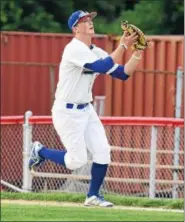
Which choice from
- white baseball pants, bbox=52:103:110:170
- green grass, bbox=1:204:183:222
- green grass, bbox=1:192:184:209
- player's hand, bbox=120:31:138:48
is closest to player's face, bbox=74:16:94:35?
player's hand, bbox=120:31:138:48

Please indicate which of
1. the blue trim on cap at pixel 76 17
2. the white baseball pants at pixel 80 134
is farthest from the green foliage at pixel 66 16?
the blue trim on cap at pixel 76 17

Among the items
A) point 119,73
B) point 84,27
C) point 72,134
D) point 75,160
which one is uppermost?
point 84,27

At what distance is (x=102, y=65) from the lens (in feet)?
31.9

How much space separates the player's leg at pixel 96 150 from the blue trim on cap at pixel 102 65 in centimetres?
73

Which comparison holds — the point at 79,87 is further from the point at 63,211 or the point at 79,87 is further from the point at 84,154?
the point at 63,211

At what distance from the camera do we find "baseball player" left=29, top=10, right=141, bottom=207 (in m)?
9.93

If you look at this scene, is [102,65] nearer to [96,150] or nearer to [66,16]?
[96,150]

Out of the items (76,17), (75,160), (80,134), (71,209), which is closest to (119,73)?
(76,17)

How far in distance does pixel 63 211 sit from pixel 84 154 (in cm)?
94

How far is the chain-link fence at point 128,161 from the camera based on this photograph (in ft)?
47.1

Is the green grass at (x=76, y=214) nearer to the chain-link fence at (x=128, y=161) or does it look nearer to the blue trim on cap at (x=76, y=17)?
the blue trim on cap at (x=76, y=17)

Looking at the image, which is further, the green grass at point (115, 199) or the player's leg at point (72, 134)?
the green grass at point (115, 199)

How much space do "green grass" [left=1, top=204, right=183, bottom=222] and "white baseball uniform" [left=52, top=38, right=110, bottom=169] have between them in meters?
0.53

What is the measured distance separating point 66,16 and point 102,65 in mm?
16505
